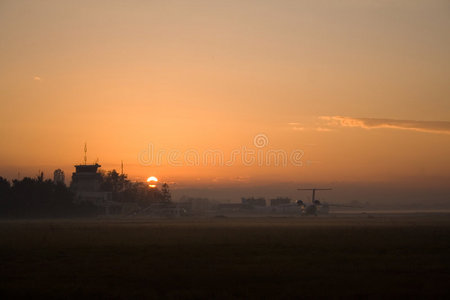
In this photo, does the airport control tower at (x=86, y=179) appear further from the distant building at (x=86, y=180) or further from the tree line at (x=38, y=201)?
the tree line at (x=38, y=201)

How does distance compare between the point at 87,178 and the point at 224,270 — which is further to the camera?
the point at 87,178

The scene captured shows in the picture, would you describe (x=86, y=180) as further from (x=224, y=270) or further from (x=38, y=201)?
(x=224, y=270)

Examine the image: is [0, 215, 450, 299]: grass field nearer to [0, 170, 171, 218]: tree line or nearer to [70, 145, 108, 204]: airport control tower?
[0, 170, 171, 218]: tree line

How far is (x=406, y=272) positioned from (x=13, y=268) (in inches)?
550

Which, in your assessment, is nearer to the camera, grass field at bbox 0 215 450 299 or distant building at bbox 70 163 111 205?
grass field at bbox 0 215 450 299

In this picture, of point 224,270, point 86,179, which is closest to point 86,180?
point 86,179

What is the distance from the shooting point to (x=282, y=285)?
55.6ft

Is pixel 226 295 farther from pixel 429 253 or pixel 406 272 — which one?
pixel 429 253

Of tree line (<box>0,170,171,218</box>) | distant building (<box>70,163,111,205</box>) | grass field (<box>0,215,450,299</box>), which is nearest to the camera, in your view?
grass field (<box>0,215,450,299</box>)

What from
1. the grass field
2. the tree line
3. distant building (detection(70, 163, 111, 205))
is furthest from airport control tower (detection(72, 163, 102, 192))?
the grass field

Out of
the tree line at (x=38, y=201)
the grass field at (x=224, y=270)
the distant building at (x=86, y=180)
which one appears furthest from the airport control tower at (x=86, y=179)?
the grass field at (x=224, y=270)

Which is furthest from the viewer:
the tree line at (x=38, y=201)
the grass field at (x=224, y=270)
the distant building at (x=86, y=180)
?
the distant building at (x=86, y=180)

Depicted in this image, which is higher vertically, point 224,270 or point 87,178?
point 87,178

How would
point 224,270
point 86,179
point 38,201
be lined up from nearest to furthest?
point 224,270, point 38,201, point 86,179
